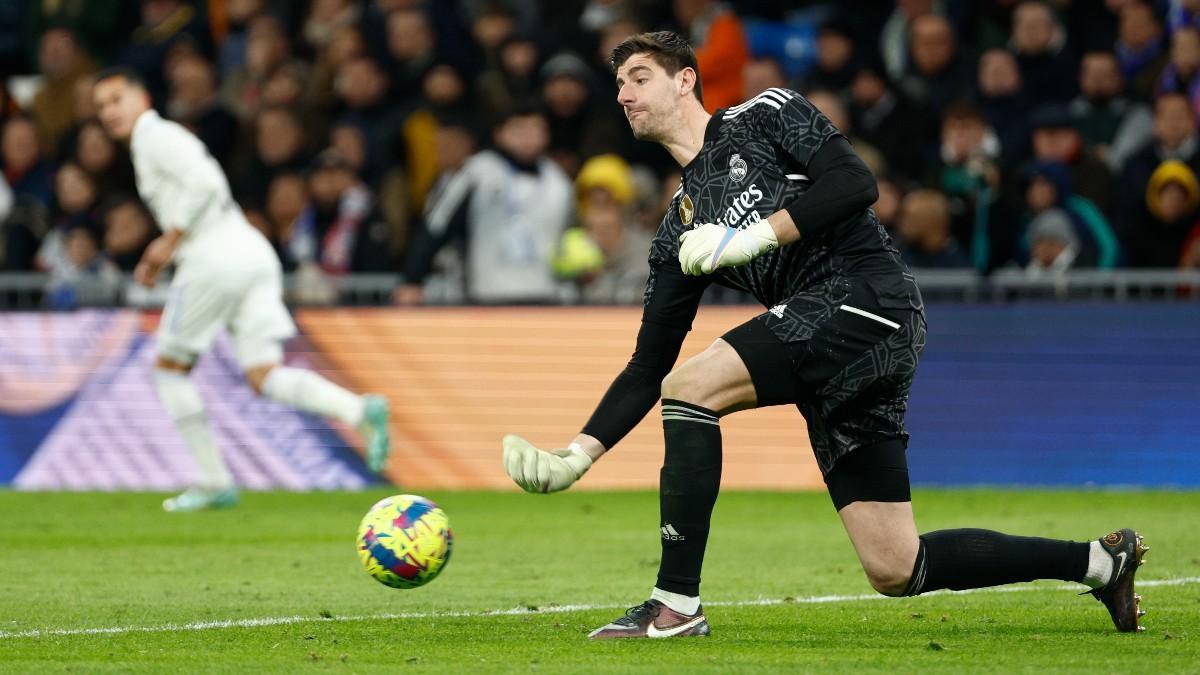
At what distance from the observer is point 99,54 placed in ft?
65.2

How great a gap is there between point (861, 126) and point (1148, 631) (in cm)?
894

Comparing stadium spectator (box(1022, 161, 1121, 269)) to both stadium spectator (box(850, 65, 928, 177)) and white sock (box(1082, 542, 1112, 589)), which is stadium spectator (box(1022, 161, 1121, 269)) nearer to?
stadium spectator (box(850, 65, 928, 177))

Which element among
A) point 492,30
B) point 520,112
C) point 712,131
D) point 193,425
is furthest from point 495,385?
point 712,131

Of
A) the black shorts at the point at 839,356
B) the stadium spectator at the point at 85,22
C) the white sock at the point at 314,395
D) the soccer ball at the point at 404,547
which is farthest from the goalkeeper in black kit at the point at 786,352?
the stadium spectator at the point at 85,22

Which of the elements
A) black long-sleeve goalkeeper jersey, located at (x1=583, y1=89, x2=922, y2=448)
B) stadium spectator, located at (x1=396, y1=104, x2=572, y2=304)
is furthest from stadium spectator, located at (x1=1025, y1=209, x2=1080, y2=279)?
black long-sleeve goalkeeper jersey, located at (x1=583, y1=89, x2=922, y2=448)

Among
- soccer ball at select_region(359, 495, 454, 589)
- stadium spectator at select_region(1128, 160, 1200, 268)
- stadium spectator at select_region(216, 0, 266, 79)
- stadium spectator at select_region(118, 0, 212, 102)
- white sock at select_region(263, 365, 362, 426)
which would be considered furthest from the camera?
stadium spectator at select_region(216, 0, 266, 79)

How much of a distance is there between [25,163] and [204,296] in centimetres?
601

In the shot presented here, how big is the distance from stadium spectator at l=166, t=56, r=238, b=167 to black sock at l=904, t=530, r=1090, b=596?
12.4m

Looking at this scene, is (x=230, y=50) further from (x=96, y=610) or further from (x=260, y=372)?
(x=96, y=610)

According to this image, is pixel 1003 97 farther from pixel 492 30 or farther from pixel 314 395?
pixel 314 395

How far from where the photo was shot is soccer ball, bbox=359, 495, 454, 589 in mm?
7320

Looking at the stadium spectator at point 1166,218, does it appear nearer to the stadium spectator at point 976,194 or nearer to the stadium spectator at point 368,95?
the stadium spectator at point 976,194

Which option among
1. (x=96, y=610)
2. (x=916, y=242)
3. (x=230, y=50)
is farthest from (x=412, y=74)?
(x=96, y=610)

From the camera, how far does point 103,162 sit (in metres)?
17.7
